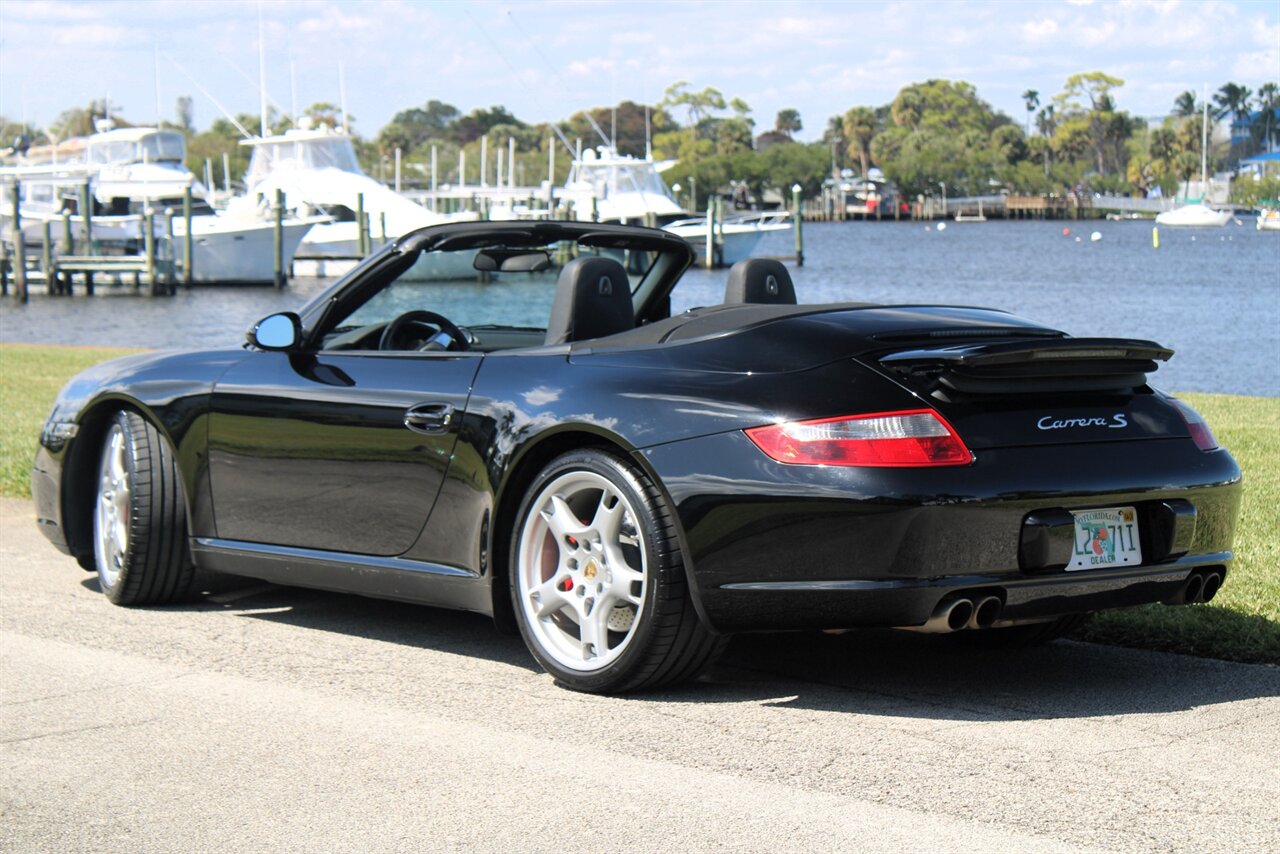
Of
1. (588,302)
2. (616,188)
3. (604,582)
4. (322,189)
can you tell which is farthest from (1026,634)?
(616,188)

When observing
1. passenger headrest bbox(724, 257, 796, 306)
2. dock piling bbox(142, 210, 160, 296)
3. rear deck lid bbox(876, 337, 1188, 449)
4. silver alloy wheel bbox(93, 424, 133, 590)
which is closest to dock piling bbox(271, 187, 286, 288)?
dock piling bbox(142, 210, 160, 296)

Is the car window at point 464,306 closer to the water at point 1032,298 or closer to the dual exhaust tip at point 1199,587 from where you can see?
the water at point 1032,298

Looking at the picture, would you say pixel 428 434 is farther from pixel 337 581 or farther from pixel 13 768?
pixel 13 768

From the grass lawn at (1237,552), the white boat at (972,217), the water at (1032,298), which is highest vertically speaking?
the white boat at (972,217)

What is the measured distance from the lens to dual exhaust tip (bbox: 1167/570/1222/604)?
5.10 metres

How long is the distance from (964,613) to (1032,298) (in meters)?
47.1

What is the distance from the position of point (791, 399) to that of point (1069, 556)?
87 centimetres

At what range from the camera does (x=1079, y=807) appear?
3932mm

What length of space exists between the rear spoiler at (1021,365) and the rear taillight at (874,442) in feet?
0.51

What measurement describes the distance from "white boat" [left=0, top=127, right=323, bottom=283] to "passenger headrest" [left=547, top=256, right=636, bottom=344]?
5452cm

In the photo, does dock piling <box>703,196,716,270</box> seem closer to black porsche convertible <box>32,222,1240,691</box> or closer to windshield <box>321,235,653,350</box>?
windshield <box>321,235,653,350</box>

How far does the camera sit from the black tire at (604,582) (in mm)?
4859

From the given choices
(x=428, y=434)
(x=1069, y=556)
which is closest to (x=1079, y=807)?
(x=1069, y=556)

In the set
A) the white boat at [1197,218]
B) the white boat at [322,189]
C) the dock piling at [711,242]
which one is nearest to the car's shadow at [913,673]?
the white boat at [322,189]
